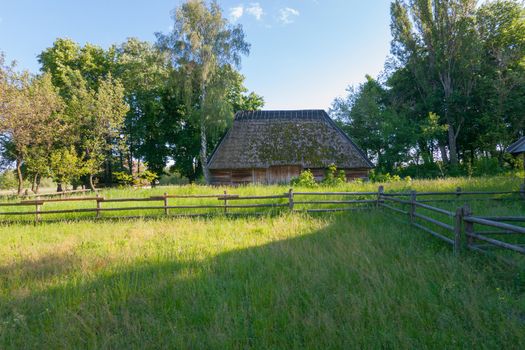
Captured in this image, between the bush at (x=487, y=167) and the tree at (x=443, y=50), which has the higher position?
the tree at (x=443, y=50)

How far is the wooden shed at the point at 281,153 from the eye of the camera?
59.6 ft

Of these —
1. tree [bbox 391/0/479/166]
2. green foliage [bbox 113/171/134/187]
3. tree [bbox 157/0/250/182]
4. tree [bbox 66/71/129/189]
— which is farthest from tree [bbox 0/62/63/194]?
tree [bbox 391/0/479/166]

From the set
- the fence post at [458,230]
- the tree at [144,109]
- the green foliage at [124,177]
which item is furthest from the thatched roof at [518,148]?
the tree at [144,109]

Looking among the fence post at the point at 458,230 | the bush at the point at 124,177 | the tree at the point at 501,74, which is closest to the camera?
the fence post at the point at 458,230

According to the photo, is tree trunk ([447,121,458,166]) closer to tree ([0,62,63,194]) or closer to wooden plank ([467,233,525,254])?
wooden plank ([467,233,525,254])

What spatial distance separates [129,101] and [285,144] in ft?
58.7

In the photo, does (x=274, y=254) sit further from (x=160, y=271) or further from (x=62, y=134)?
(x=62, y=134)

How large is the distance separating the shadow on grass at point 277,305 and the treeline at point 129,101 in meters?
13.7

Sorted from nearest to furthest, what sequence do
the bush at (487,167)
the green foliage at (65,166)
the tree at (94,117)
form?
the bush at (487,167) < the green foliage at (65,166) < the tree at (94,117)

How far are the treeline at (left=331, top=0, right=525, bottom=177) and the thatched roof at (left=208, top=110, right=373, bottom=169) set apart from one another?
5.20m

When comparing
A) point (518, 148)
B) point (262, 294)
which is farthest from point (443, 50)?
point (262, 294)

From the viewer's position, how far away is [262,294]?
11.2 feet

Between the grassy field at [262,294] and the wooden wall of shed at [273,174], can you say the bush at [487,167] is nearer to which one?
the wooden wall of shed at [273,174]

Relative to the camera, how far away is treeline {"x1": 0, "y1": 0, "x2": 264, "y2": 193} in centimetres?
1855
